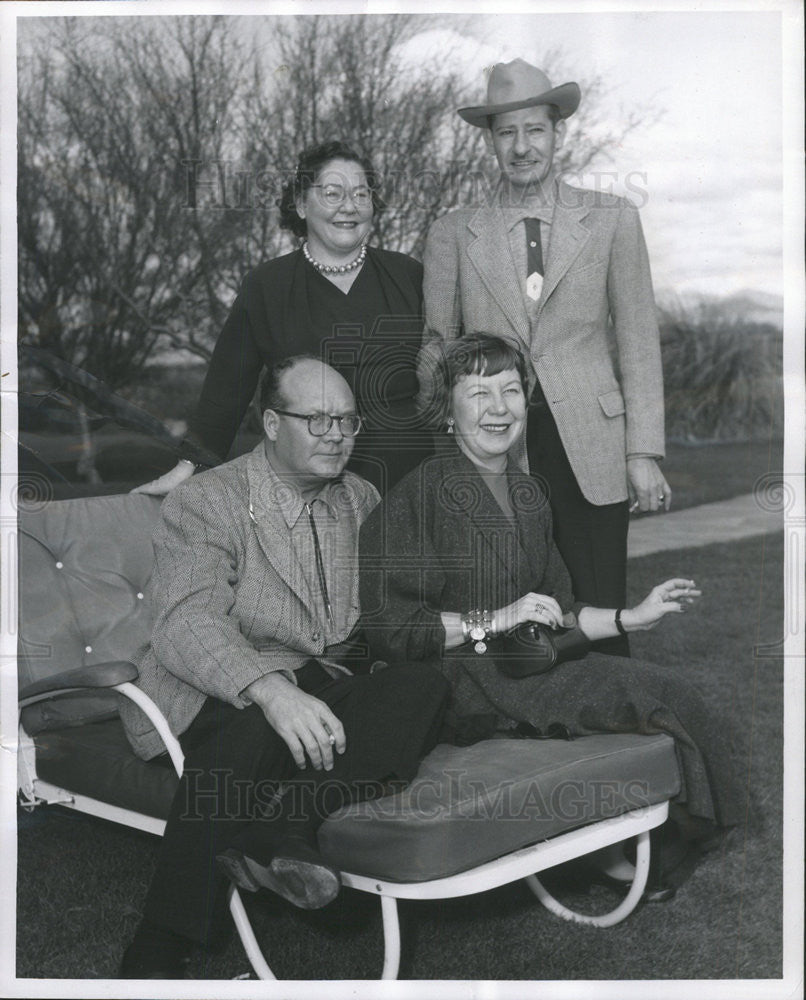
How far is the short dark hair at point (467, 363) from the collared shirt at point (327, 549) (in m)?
0.35

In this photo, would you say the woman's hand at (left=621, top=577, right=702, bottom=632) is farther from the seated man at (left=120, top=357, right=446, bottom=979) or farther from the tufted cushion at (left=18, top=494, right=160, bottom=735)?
the tufted cushion at (left=18, top=494, right=160, bottom=735)

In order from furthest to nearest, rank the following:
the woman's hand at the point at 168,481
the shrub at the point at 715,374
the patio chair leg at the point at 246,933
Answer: the shrub at the point at 715,374, the woman's hand at the point at 168,481, the patio chair leg at the point at 246,933

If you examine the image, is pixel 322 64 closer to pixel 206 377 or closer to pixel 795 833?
pixel 206 377

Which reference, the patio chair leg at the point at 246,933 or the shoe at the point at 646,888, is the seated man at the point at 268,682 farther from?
the shoe at the point at 646,888

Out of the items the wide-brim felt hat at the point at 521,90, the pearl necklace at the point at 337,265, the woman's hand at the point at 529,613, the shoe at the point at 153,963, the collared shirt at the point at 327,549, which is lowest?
the shoe at the point at 153,963

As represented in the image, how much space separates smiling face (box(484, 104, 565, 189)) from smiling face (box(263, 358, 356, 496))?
Result: 2.59 ft

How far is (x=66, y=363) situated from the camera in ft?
10.8

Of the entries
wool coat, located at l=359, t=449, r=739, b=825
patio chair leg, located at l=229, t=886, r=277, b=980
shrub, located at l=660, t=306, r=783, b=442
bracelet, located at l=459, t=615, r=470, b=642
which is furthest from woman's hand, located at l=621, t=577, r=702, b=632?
patio chair leg, located at l=229, t=886, r=277, b=980

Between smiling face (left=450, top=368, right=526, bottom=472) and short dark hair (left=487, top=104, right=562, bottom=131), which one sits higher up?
short dark hair (left=487, top=104, right=562, bottom=131)

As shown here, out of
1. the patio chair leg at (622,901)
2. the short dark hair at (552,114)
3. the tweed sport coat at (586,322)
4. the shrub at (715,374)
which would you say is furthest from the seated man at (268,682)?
the shrub at (715,374)

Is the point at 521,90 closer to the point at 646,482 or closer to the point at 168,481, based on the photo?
the point at 646,482

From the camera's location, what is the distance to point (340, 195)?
3182mm

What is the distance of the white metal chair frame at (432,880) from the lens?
2.55 meters

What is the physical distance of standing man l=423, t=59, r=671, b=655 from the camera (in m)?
3.19
